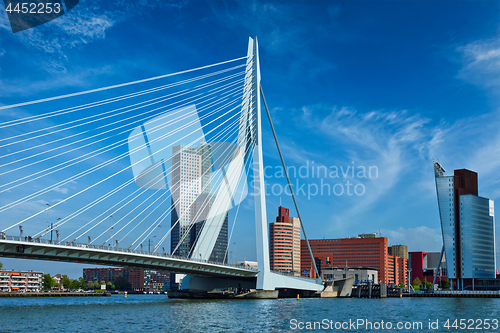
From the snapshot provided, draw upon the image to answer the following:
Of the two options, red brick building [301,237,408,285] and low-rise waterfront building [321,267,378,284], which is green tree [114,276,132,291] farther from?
low-rise waterfront building [321,267,378,284]

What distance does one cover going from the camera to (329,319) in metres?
30.3

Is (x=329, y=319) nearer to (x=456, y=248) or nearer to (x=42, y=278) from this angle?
(x=456, y=248)

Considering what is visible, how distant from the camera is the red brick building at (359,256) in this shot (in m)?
166

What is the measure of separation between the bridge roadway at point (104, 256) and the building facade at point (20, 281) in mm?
86649

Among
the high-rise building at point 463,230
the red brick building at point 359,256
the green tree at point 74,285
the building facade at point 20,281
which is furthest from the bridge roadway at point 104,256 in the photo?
the red brick building at point 359,256

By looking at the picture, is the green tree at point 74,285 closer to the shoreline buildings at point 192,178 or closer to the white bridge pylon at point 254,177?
the shoreline buildings at point 192,178

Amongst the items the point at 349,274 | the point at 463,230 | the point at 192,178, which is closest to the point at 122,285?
the point at 349,274

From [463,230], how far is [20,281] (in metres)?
113

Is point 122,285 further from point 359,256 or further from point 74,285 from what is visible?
point 359,256

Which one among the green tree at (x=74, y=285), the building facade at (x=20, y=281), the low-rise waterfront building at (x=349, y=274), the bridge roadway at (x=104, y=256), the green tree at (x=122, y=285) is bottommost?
the green tree at (x=122, y=285)

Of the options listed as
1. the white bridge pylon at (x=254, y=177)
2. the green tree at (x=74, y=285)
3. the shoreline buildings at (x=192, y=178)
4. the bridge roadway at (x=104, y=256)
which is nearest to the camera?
the bridge roadway at (x=104, y=256)

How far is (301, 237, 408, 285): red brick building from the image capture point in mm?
166500

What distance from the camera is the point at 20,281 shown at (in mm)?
122938

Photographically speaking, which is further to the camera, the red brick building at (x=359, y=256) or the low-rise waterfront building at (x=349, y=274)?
the red brick building at (x=359, y=256)
